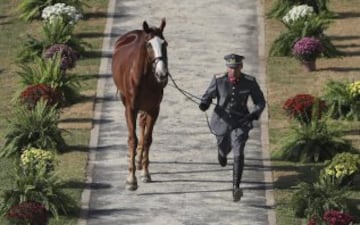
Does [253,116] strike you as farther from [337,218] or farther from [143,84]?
[337,218]

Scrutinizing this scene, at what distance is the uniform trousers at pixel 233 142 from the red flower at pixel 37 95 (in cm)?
528

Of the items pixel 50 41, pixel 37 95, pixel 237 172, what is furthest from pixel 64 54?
pixel 237 172

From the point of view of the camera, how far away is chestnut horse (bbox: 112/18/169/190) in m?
30.0

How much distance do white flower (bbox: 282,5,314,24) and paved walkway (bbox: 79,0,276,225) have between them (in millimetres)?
1004

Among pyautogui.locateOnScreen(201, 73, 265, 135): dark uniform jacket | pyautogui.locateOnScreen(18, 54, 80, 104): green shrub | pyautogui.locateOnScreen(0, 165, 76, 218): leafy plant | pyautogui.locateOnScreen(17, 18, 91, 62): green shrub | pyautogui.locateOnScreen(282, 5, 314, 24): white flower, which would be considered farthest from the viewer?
pyautogui.locateOnScreen(282, 5, 314, 24): white flower

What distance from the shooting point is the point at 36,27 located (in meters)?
42.7

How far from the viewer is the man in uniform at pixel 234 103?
30.1 meters

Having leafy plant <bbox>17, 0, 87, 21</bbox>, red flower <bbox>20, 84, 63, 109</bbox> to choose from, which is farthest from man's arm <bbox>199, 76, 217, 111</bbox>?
leafy plant <bbox>17, 0, 87, 21</bbox>

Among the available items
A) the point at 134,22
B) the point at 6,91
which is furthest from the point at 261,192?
the point at 134,22

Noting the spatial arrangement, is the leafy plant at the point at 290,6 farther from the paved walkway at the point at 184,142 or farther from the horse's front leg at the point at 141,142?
the horse's front leg at the point at 141,142

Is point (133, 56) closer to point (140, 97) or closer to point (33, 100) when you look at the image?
point (140, 97)

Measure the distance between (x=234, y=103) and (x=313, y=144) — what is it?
2.77 meters

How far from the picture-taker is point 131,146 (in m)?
31.2

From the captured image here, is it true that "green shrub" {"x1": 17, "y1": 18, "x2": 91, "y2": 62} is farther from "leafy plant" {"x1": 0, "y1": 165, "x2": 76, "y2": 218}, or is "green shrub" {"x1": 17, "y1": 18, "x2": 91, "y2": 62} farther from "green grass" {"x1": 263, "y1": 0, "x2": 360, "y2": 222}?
"leafy plant" {"x1": 0, "y1": 165, "x2": 76, "y2": 218}
